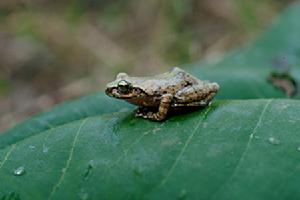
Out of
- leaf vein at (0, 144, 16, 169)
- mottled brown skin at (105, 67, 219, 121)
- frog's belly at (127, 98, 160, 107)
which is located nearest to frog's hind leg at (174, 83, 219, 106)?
mottled brown skin at (105, 67, 219, 121)

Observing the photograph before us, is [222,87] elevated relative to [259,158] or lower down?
lower down

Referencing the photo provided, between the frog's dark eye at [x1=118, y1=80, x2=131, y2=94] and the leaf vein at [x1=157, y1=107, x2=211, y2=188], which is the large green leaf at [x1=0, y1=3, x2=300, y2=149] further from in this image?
the leaf vein at [x1=157, y1=107, x2=211, y2=188]

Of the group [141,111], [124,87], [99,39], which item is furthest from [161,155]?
[99,39]

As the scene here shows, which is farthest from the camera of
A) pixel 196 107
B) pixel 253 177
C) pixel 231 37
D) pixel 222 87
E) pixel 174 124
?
pixel 231 37

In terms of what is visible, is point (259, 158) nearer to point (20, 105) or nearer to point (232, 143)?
point (232, 143)

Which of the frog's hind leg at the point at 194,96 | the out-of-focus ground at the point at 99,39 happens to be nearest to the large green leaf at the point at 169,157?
the frog's hind leg at the point at 194,96

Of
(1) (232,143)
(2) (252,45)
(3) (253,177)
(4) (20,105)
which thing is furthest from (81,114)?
(4) (20,105)

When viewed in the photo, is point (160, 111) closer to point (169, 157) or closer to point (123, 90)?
point (123, 90)
